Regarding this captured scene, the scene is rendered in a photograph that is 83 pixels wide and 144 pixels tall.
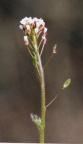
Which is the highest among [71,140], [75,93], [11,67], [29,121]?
[11,67]

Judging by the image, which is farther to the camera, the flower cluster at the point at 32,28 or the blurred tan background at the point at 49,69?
the blurred tan background at the point at 49,69

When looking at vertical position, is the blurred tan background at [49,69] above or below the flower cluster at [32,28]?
below

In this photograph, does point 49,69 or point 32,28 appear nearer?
point 32,28

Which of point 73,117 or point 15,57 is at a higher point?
point 15,57

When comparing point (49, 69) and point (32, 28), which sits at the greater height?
point (32, 28)

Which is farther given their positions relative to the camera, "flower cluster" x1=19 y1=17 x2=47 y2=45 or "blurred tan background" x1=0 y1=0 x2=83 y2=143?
"blurred tan background" x1=0 y1=0 x2=83 y2=143

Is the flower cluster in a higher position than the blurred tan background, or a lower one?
higher

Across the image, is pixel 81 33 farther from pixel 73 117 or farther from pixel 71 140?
pixel 71 140

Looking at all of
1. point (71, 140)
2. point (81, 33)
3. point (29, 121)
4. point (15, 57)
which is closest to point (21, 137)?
point (29, 121)
